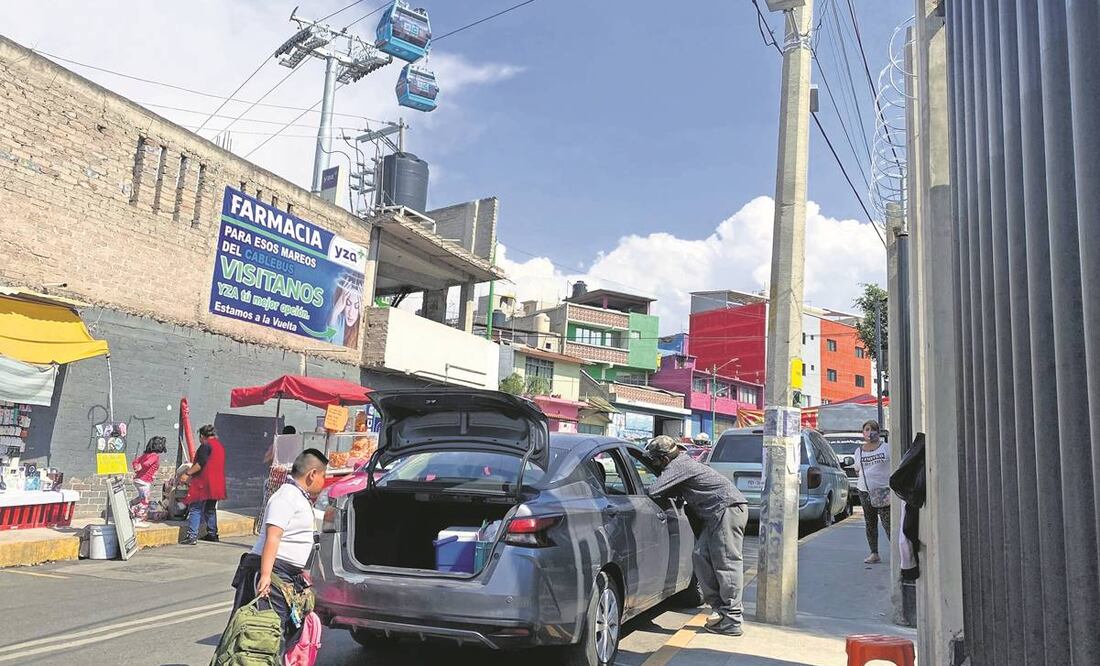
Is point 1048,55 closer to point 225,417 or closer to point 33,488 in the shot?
point 33,488

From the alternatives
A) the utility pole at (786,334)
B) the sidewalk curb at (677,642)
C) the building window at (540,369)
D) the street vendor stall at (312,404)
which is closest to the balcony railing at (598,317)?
the building window at (540,369)

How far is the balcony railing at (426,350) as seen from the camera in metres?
20.2

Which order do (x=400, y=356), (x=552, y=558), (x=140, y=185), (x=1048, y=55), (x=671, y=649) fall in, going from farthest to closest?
1. (x=400, y=356)
2. (x=140, y=185)
3. (x=671, y=649)
4. (x=552, y=558)
5. (x=1048, y=55)

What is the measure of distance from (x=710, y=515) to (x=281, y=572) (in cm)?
352

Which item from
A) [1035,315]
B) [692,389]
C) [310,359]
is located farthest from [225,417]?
[692,389]

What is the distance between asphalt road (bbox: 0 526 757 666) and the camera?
17.9 ft

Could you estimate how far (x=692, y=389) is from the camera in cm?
5184

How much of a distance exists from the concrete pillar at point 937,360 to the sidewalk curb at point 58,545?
9942 mm

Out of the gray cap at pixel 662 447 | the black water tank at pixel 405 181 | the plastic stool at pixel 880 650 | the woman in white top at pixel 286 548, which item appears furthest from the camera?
the black water tank at pixel 405 181

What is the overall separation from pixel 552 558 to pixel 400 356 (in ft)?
54.3

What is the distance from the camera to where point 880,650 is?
410cm

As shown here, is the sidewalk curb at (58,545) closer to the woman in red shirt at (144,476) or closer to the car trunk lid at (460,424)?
the woman in red shirt at (144,476)

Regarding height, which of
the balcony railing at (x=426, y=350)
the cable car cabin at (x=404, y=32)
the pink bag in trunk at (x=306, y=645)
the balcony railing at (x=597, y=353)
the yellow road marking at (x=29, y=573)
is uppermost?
the cable car cabin at (x=404, y=32)

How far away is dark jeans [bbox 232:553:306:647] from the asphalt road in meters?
1.18
